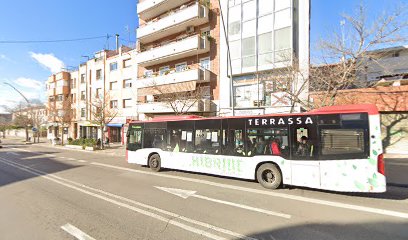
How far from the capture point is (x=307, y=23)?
14766 millimetres

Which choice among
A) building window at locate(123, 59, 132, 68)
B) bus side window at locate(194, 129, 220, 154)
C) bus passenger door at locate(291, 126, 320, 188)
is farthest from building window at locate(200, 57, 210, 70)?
bus passenger door at locate(291, 126, 320, 188)

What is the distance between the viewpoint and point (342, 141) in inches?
235

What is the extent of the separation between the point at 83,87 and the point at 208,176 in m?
30.8

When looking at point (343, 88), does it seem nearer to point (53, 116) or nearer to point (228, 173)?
point (228, 173)

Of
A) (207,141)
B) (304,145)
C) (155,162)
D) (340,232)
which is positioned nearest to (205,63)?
(155,162)

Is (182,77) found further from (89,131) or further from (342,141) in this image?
(89,131)

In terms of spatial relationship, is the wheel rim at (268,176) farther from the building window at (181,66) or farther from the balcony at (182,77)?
the building window at (181,66)

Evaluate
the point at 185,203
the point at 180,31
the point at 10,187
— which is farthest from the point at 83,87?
the point at 185,203

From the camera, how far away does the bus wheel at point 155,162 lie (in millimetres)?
9778

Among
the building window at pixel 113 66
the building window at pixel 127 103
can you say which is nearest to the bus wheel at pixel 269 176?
the building window at pixel 127 103

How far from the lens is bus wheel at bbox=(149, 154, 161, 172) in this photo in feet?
32.1

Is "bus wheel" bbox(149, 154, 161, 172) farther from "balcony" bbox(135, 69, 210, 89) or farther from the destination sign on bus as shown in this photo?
"balcony" bbox(135, 69, 210, 89)

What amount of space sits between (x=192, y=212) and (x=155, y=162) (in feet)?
17.7

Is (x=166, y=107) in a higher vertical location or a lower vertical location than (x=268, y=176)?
higher
